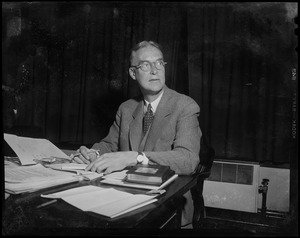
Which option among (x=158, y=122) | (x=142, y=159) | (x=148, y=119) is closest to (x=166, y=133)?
(x=158, y=122)

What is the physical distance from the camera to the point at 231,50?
2211 millimetres

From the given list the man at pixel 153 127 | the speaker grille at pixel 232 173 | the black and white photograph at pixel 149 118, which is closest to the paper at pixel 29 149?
the black and white photograph at pixel 149 118

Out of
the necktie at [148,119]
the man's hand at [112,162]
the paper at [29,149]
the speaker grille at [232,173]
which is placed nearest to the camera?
the man's hand at [112,162]

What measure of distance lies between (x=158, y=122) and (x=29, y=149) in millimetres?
754

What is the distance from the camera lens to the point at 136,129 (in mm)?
1880

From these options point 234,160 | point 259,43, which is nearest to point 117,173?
point 259,43

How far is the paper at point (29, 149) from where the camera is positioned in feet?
4.48

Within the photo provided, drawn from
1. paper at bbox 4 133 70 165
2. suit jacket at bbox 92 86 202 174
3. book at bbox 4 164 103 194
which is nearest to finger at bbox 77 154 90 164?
paper at bbox 4 133 70 165

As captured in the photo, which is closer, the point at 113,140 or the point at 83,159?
the point at 83,159

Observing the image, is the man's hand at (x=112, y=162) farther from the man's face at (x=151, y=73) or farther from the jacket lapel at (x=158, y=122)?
the man's face at (x=151, y=73)

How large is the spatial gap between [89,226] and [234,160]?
2.11 metres

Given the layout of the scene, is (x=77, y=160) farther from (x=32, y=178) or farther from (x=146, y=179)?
(x=146, y=179)

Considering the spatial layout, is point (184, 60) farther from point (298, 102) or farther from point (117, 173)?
point (117, 173)

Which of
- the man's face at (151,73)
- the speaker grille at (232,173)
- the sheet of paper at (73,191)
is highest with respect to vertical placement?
the man's face at (151,73)
